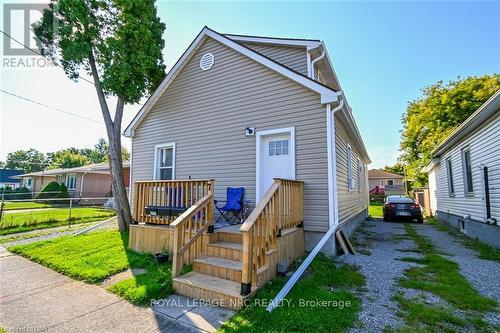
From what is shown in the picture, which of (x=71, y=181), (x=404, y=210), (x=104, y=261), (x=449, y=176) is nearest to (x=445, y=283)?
(x=104, y=261)

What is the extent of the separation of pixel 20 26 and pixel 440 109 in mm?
25566

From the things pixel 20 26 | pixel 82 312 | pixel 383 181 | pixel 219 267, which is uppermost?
pixel 20 26

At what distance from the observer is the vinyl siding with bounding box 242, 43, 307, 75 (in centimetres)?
731

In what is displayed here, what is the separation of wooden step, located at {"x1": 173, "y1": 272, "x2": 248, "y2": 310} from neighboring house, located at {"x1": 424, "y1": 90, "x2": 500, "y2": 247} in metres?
6.10

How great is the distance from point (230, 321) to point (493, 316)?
3123 millimetres

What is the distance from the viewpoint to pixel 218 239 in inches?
188

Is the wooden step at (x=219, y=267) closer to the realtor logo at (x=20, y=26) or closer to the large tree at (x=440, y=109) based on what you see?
the realtor logo at (x=20, y=26)

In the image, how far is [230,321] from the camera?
2.88 metres

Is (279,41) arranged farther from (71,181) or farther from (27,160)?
(27,160)

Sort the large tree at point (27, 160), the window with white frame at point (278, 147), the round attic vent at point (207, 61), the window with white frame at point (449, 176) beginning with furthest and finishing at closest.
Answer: the large tree at point (27, 160), the window with white frame at point (449, 176), the round attic vent at point (207, 61), the window with white frame at point (278, 147)

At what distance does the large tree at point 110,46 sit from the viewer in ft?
24.9

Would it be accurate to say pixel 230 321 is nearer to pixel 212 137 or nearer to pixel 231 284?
pixel 231 284

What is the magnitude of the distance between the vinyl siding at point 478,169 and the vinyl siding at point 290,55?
486 cm

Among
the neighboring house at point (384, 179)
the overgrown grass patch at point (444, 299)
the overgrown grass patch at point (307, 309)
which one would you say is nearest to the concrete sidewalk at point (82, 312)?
the overgrown grass patch at point (307, 309)
